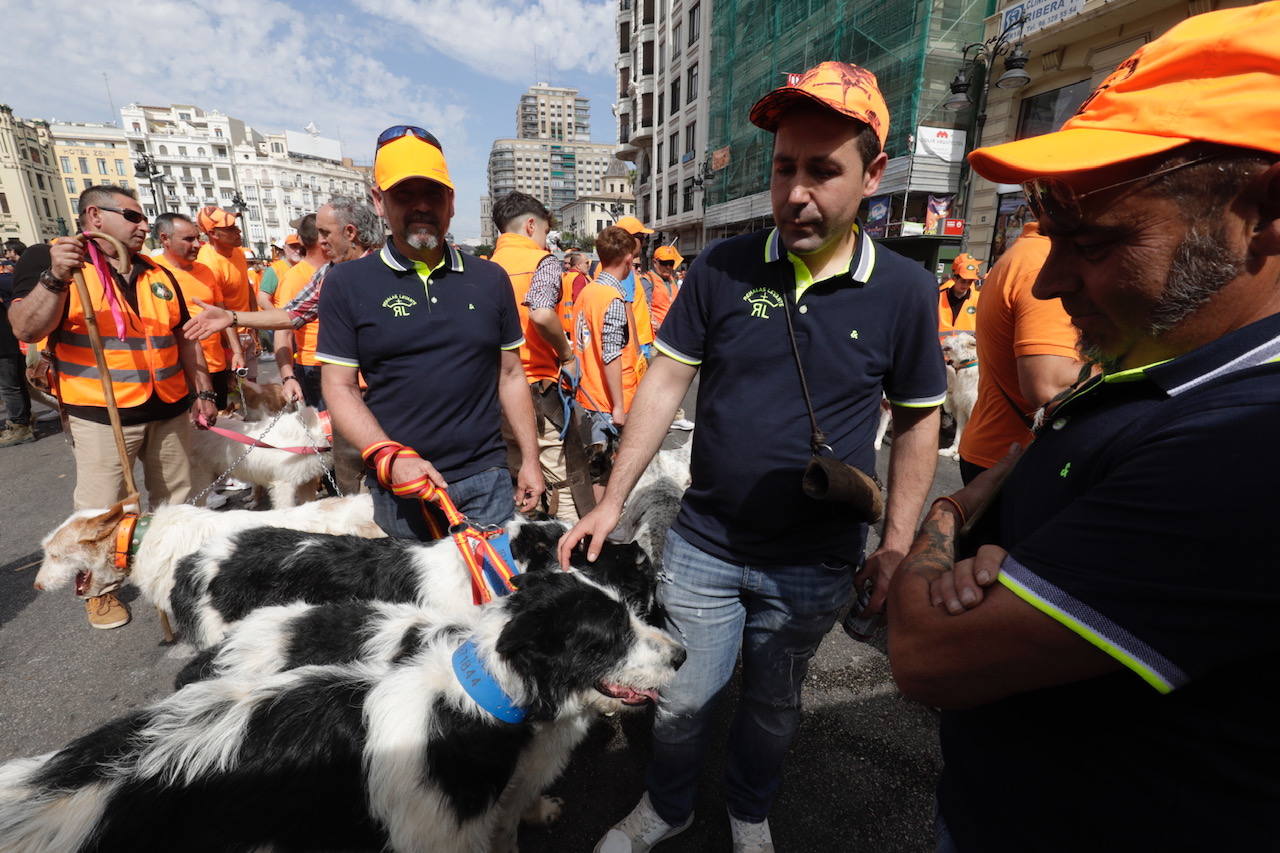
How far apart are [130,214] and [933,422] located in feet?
16.5

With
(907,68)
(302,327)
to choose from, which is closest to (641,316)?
(302,327)

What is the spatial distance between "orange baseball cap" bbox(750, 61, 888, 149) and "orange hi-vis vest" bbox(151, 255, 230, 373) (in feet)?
19.1

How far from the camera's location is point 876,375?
186 cm

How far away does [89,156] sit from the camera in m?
75.7

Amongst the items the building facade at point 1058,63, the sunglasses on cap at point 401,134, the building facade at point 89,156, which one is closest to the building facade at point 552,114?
the building facade at point 89,156

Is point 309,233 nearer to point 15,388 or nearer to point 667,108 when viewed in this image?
point 15,388

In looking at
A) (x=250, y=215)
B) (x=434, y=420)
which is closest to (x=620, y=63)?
(x=434, y=420)

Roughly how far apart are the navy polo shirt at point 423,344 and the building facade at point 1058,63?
439 inches

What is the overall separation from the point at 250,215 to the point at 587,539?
117028 mm

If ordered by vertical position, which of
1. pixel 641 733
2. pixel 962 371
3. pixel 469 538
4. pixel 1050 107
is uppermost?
pixel 1050 107

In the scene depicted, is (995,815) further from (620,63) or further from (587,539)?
(620,63)

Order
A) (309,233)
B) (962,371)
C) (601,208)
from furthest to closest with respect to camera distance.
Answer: (601,208) → (962,371) → (309,233)

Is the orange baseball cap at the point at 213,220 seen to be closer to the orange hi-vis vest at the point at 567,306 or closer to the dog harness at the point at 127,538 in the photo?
the orange hi-vis vest at the point at 567,306

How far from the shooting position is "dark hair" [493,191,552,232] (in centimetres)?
485
